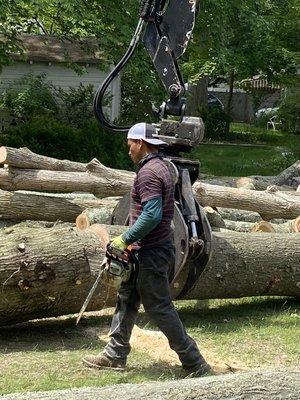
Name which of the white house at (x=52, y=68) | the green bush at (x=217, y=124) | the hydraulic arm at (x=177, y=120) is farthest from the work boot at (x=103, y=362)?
the green bush at (x=217, y=124)

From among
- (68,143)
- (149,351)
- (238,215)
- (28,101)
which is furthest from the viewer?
(28,101)

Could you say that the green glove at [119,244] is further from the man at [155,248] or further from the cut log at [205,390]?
the cut log at [205,390]

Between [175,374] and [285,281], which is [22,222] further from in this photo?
[175,374]

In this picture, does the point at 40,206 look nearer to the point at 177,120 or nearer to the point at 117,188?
the point at 117,188

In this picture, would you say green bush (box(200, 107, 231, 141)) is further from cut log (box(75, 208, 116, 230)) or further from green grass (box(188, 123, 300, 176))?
cut log (box(75, 208, 116, 230))

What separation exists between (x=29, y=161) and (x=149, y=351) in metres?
5.57

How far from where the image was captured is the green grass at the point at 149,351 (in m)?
6.54

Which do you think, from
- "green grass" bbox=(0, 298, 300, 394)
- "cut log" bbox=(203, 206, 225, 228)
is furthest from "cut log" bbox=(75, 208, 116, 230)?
"green grass" bbox=(0, 298, 300, 394)

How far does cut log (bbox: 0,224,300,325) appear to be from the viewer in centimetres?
740

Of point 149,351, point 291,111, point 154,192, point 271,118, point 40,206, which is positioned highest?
point 154,192

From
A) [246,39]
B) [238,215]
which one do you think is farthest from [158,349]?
[246,39]

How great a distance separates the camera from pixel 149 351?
296 inches

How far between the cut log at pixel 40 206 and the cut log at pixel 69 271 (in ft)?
10.4

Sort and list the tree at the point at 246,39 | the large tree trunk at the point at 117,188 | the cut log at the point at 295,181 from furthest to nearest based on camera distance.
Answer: the tree at the point at 246,39, the cut log at the point at 295,181, the large tree trunk at the point at 117,188
